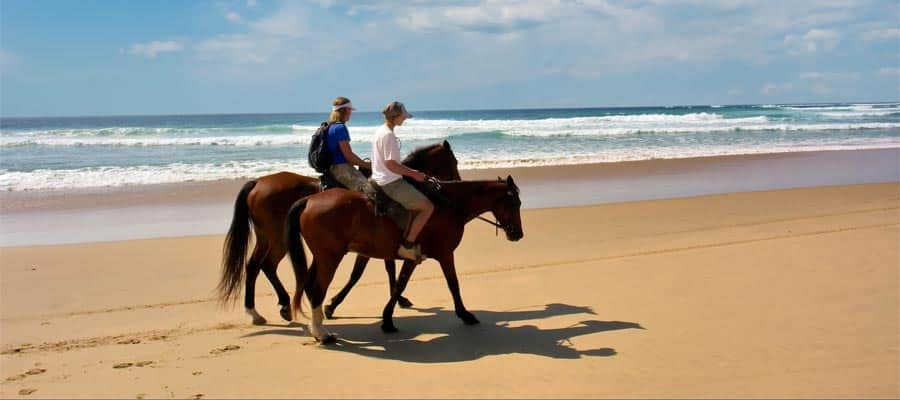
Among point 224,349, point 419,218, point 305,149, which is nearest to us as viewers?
point 224,349

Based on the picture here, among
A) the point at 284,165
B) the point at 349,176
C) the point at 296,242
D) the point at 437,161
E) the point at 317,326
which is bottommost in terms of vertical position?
the point at 317,326

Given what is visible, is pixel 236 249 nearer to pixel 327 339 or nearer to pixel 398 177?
pixel 327 339

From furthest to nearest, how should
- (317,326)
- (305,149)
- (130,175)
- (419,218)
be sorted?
1. (305,149)
2. (130,175)
3. (419,218)
4. (317,326)

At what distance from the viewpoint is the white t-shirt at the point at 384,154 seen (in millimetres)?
5406

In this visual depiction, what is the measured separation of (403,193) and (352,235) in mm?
540

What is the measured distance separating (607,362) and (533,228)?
19.1ft

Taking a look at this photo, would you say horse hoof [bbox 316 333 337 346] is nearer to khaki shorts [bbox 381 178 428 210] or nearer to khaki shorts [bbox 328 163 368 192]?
khaki shorts [bbox 381 178 428 210]

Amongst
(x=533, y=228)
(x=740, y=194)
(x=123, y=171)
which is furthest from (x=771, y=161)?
(x=123, y=171)

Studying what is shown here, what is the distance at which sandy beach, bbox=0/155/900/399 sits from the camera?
4.43m

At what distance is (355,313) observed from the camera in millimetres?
6523

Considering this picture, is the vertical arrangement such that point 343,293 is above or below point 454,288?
below

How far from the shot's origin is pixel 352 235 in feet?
18.0

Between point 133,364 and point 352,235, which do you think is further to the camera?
point 352,235

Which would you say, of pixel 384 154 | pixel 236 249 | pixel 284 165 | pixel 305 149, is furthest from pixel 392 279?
pixel 305 149
